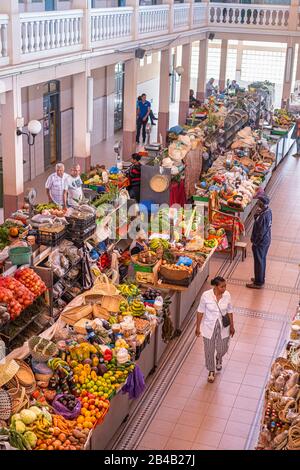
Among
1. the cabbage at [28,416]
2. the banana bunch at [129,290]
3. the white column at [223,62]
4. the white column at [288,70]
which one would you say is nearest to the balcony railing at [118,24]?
the white column at [288,70]

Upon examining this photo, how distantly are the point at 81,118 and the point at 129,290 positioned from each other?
7091 millimetres

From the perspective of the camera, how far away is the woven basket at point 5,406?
7238 millimetres

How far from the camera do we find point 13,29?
12164 mm

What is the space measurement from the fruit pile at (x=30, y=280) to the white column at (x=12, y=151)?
412 cm

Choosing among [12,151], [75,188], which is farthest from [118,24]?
[75,188]

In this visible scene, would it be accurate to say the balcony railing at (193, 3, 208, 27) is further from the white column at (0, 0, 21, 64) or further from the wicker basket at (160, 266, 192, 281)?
the wicker basket at (160, 266, 192, 281)

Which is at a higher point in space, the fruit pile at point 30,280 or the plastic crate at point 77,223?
the plastic crate at point 77,223

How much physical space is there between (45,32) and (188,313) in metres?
6.32

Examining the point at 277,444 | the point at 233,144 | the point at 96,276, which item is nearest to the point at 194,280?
the point at 96,276

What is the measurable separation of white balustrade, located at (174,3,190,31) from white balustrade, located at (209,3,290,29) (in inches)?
103

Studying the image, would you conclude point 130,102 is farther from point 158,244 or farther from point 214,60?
point 214,60

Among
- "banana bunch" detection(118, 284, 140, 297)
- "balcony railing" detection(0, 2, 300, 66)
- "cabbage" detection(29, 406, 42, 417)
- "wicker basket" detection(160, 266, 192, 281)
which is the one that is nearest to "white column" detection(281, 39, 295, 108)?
"balcony railing" detection(0, 2, 300, 66)

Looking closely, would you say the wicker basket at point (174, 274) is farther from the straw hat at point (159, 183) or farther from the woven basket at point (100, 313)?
the straw hat at point (159, 183)

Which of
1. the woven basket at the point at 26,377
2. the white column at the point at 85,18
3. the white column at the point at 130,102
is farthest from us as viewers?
the white column at the point at 130,102
